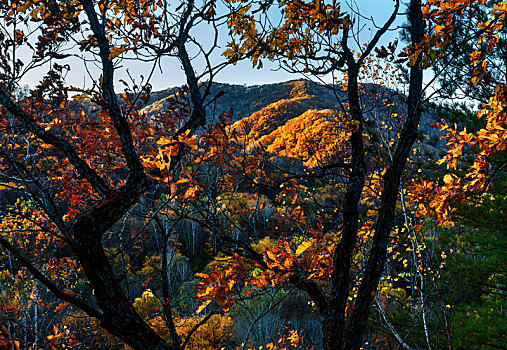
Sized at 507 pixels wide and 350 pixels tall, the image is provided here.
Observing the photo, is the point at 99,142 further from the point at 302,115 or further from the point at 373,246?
the point at 302,115

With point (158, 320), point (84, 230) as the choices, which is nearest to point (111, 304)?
point (84, 230)

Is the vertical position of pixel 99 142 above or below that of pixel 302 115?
below

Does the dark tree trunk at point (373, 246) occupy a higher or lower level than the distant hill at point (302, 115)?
lower

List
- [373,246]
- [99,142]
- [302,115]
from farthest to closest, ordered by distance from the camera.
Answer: [302,115], [99,142], [373,246]

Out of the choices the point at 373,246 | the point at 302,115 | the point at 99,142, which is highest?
the point at 302,115

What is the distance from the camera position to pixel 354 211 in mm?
2152

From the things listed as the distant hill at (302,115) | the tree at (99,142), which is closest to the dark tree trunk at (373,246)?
the distant hill at (302,115)

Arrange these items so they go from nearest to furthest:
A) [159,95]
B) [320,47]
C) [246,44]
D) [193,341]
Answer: [246,44], [320,47], [193,341], [159,95]

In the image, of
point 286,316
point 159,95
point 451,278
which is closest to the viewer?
point 451,278

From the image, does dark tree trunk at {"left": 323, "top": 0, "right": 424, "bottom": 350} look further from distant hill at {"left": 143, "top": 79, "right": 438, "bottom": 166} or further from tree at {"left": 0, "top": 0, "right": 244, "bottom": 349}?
tree at {"left": 0, "top": 0, "right": 244, "bottom": 349}

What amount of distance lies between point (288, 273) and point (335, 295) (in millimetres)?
366

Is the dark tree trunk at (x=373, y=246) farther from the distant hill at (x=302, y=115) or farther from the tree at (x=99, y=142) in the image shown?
the tree at (x=99, y=142)

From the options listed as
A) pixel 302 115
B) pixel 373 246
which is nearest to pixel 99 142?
pixel 373 246

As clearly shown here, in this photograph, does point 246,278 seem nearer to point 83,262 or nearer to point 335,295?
point 335,295
